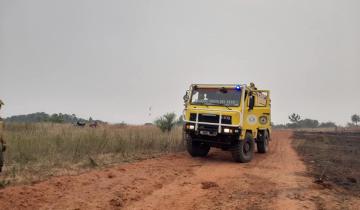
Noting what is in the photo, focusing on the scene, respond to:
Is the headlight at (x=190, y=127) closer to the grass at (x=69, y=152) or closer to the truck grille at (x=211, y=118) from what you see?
the truck grille at (x=211, y=118)

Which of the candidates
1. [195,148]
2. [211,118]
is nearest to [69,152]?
[195,148]

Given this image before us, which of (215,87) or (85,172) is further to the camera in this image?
(215,87)

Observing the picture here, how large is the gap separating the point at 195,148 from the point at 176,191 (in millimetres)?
5942

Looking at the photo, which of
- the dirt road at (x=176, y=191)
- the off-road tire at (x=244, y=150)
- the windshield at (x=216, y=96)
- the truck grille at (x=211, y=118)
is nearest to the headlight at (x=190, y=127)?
the truck grille at (x=211, y=118)

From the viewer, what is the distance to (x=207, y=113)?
43.2 ft

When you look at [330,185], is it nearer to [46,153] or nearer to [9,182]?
[9,182]

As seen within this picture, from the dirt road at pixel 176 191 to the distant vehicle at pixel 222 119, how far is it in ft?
5.40

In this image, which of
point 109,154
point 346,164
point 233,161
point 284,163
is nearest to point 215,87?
point 233,161

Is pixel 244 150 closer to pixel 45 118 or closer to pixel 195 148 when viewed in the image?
pixel 195 148

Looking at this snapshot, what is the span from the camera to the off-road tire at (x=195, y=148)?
46.1 feet

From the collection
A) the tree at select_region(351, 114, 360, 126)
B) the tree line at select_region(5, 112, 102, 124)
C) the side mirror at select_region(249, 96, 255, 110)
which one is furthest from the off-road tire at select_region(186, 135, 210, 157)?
the tree at select_region(351, 114, 360, 126)

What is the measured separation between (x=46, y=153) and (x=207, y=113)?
17.8 feet

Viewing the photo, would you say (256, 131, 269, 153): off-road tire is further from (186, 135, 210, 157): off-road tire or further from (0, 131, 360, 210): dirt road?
(0, 131, 360, 210): dirt road

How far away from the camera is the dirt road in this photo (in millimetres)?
7246
